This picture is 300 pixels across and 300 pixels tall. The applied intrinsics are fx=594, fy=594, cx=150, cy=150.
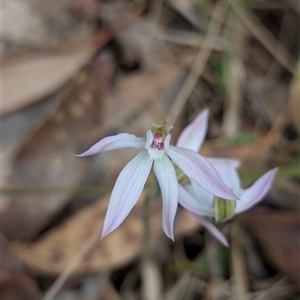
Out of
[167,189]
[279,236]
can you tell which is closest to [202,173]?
[167,189]

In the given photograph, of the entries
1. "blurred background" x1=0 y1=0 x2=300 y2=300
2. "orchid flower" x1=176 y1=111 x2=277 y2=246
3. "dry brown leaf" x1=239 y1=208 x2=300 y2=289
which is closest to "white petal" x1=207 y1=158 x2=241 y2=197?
"orchid flower" x1=176 y1=111 x2=277 y2=246

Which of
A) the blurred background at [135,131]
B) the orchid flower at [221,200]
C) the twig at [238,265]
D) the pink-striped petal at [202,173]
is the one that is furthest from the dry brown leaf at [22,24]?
Result: the pink-striped petal at [202,173]

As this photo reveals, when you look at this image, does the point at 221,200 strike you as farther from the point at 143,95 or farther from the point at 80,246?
the point at 143,95

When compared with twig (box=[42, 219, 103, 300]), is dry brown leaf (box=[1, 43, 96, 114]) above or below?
above

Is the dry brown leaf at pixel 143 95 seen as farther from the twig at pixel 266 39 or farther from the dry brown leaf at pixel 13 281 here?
the dry brown leaf at pixel 13 281

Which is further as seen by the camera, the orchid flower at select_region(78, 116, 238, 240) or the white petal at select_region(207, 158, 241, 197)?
the white petal at select_region(207, 158, 241, 197)

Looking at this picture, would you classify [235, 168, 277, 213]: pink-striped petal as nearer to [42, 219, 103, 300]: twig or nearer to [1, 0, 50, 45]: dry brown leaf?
[42, 219, 103, 300]: twig

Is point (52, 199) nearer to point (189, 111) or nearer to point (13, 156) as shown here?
point (13, 156)
